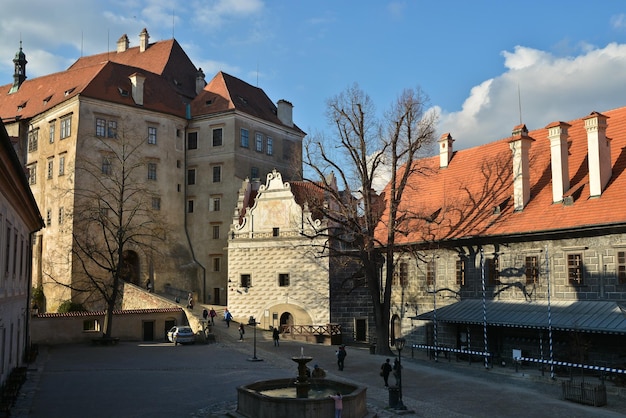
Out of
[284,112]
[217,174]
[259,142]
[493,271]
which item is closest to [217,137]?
[217,174]

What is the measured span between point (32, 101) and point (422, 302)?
41.2 meters

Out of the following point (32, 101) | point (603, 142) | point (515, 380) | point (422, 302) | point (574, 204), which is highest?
point (32, 101)

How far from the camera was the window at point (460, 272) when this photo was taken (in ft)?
103

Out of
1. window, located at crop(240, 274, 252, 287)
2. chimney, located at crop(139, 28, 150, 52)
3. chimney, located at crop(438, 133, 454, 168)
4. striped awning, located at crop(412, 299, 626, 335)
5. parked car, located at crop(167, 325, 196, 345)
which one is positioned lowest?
parked car, located at crop(167, 325, 196, 345)

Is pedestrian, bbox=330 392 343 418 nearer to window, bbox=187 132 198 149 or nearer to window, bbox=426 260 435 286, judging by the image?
window, bbox=426 260 435 286

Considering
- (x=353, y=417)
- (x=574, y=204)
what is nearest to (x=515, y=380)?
(x=574, y=204)

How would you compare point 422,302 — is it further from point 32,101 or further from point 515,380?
point 32,101

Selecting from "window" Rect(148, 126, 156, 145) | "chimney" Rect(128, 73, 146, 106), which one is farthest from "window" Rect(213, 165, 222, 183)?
"chimney" Rect(128, 73, 146, 106)

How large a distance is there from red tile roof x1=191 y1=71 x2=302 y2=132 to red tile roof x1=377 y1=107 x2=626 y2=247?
20392mm

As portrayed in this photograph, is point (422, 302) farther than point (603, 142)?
Yes

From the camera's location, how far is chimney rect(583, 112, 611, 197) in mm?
25688

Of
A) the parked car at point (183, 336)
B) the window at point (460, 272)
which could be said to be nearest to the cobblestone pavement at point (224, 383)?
the parked car at point (183, 336)

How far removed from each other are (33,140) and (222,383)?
128 ft

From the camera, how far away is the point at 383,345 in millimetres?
31125
